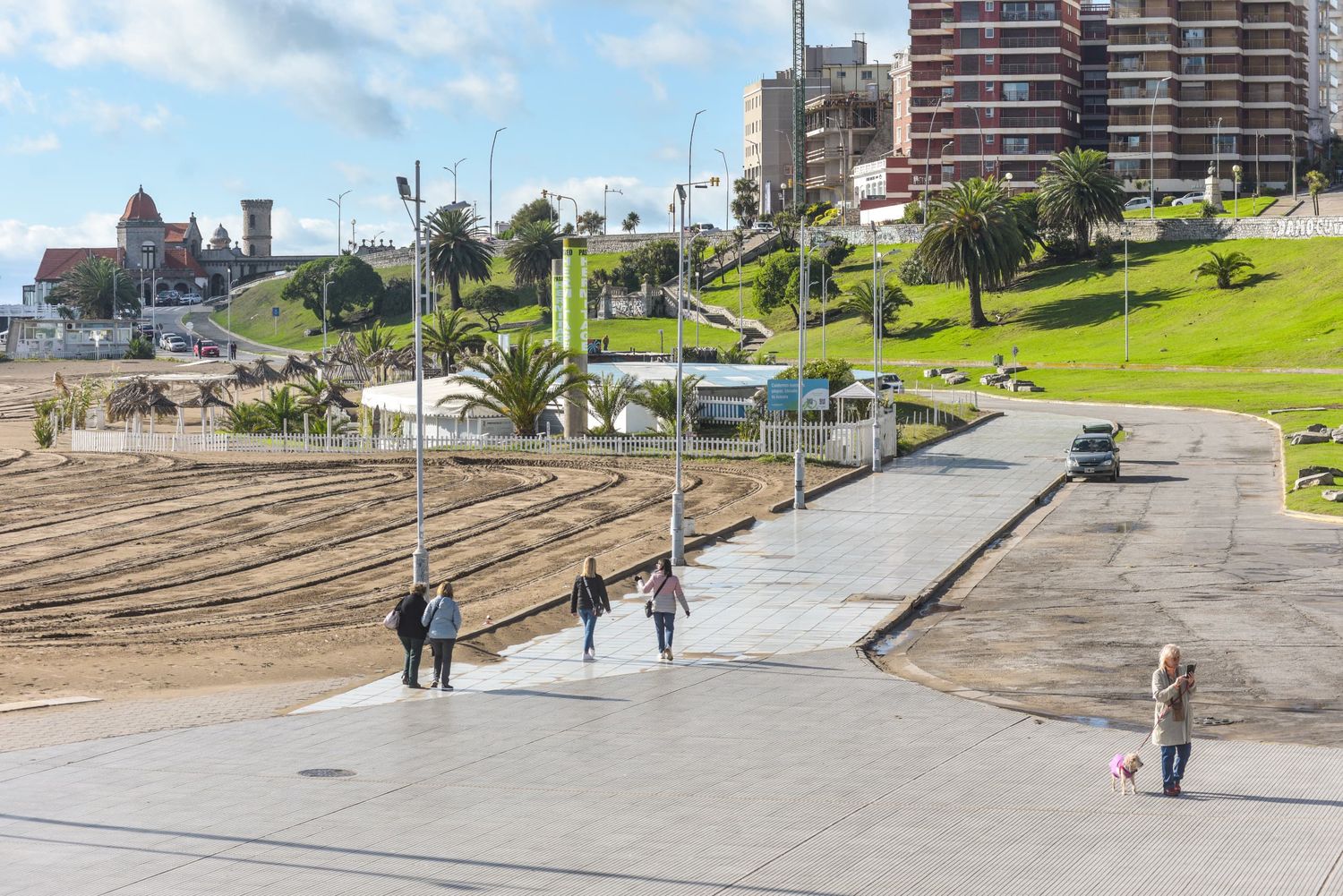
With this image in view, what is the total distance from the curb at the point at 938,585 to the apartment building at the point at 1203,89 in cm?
9714

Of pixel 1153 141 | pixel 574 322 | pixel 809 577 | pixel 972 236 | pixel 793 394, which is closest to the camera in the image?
pixel 809 577

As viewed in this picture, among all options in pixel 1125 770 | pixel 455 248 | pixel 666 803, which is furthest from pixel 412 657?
pixel 455 248

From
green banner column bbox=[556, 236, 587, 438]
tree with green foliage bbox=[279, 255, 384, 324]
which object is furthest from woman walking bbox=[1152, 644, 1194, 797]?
tree with green foliage bbox=[279, 255, 384, 324]

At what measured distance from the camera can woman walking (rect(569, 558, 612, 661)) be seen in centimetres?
2344

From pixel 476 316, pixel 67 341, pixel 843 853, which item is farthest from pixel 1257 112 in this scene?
A: pixel 843 853

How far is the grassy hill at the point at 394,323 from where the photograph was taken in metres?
119

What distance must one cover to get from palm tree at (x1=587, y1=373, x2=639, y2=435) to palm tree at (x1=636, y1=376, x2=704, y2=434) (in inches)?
31.1

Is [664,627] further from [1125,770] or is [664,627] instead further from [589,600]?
[1125,770]

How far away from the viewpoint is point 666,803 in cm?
1518

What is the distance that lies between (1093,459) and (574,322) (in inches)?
852

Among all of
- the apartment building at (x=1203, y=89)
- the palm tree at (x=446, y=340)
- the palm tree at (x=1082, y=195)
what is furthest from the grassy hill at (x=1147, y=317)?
the palm tree at (x=446, y=340)

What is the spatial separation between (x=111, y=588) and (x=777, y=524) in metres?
16.4

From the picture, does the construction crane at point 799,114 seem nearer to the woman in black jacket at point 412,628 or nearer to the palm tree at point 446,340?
the palm tree at point 446,340

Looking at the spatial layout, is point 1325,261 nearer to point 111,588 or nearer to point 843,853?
point 111,588
